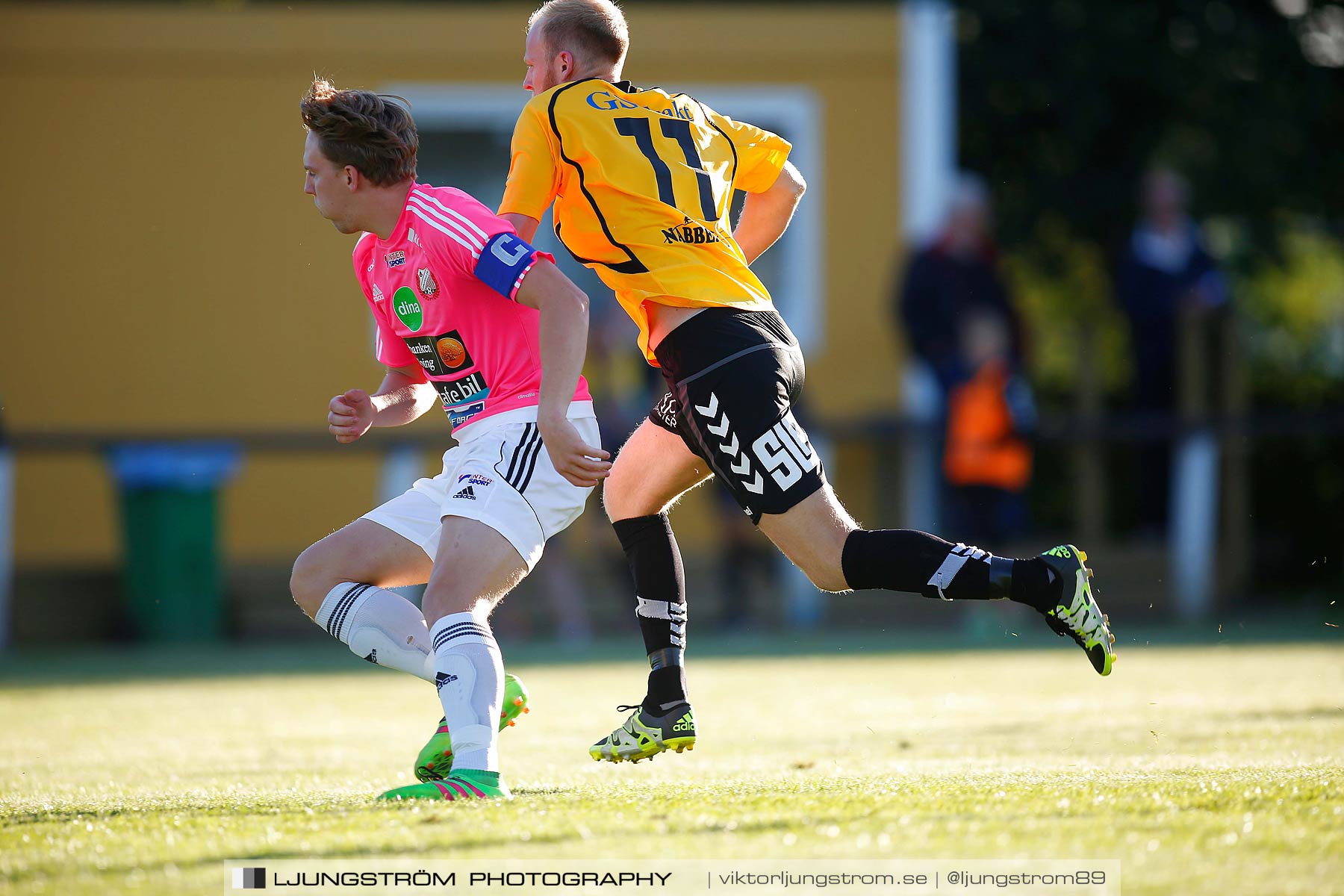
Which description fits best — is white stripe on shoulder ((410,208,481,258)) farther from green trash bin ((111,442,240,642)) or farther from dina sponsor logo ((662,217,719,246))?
green trash bin ((111,442,240,642))

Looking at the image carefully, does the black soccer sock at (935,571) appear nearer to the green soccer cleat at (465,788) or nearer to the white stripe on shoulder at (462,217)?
the green soccer cleat at (465,788)

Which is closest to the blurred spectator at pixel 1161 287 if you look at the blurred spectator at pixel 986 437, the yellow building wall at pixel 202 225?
the blurred spectator at pixel 986 437

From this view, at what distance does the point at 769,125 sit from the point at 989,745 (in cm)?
811

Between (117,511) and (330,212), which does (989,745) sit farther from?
(117,511)

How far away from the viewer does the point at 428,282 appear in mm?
4312

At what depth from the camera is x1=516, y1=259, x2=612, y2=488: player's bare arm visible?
3883mm

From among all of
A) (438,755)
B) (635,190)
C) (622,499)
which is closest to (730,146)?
(635,190)

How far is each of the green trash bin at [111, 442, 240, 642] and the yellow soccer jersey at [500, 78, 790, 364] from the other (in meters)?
7.19

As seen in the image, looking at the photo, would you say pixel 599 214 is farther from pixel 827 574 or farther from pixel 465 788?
pixel 465 788

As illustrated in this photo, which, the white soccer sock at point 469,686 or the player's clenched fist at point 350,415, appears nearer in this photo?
the white soccer sock at point 469,686

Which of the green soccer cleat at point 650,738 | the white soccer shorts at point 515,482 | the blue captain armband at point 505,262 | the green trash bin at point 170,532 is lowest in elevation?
the green trash bin at point 170,532

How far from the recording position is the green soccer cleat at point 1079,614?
171 inches

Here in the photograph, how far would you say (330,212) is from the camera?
4.47 metres

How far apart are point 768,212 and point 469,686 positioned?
1712mm
